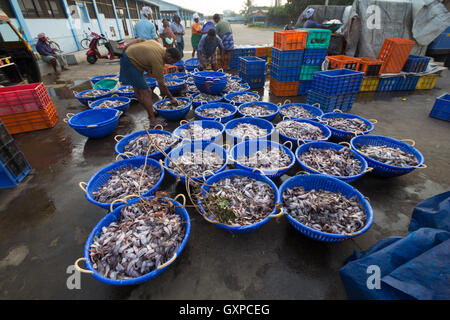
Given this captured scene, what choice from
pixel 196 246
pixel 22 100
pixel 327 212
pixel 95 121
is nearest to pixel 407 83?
pixel 327 212

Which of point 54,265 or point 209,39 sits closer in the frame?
point 54,265

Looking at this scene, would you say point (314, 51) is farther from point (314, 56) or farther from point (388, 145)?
point (388, 145)

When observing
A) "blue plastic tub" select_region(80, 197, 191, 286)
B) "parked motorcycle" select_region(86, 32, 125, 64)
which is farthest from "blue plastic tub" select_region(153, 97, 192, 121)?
"parked motorcycle" select_region(86, 32, 125, 64)

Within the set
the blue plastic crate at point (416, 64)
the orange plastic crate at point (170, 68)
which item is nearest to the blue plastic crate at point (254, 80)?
the orange plastic crate at point (170, 68)

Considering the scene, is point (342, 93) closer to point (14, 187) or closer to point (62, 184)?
point (62, 184)

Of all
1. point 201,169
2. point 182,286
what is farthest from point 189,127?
point 182,286

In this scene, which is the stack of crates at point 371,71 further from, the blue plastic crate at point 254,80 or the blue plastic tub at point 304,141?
the blue plastic tub at point 304,141

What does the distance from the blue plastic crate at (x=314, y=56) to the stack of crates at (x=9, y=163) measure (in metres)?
7.42

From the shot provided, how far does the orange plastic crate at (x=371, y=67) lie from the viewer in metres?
6.78

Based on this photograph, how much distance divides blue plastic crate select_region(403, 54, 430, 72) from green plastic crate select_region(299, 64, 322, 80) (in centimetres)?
371

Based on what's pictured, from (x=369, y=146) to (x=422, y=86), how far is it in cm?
667

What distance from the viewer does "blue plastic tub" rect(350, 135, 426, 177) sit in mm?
3154

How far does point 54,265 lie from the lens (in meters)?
2.41

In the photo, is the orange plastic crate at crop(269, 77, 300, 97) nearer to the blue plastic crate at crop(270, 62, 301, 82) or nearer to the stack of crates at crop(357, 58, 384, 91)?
the blue plastic crate at crop(270, 62, 301, 82)
